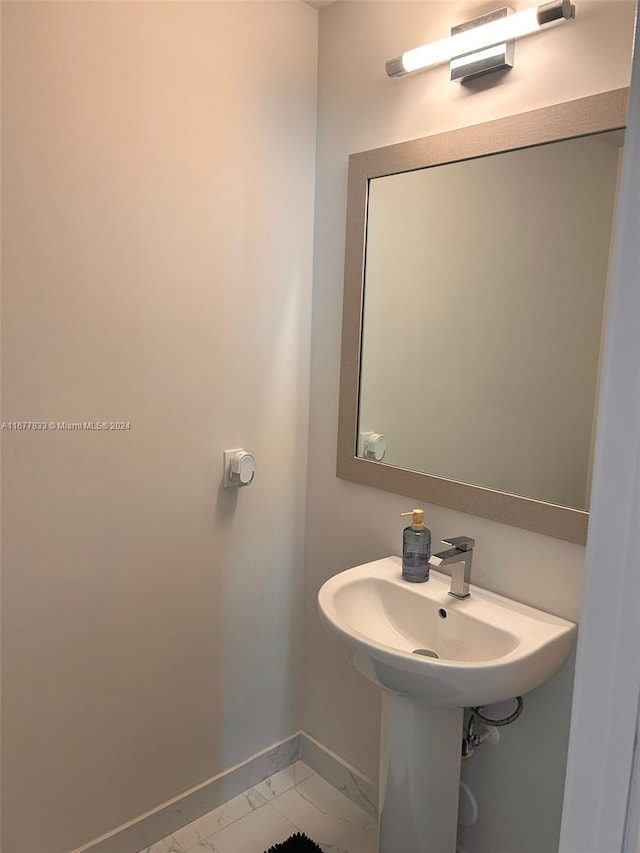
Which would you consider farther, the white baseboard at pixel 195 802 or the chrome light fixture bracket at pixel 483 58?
the white baseboard at pixel 195 802

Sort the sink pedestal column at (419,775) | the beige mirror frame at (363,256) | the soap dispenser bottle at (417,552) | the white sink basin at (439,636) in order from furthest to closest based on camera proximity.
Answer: the soap dispenser bottle at (417,552) → the sink pedestal column at (419,775) → the beige mirror frame at (363,256) → the white sink basin at (439,636)

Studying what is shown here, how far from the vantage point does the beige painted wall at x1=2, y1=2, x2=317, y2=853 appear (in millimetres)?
1441

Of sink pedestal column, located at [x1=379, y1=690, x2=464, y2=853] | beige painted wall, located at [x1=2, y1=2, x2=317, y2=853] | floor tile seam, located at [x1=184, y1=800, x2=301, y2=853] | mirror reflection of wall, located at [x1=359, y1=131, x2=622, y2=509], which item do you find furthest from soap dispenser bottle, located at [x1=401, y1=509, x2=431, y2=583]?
floor tile seam, located at [x1=184, y1=800, x2=301, y2=853]

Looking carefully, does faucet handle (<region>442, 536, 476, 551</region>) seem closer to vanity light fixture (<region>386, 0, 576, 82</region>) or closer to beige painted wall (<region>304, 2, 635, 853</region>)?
beige painted wall (<region>304, 2, 635, 853</region>)

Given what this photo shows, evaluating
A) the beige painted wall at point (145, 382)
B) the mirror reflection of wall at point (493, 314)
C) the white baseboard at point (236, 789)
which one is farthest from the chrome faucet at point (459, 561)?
the white baseboard at point (236, 789)

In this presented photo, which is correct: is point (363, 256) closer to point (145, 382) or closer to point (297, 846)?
point (145, 382)

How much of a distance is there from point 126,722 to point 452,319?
53.4 inches

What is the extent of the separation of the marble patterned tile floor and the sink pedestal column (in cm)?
33

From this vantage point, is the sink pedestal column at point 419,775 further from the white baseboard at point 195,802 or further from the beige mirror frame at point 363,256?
the white baseboard at point 195,802

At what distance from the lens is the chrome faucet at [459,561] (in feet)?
5.07

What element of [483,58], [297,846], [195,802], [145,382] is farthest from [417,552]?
[483,58]

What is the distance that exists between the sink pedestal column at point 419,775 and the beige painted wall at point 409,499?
142 millimetres

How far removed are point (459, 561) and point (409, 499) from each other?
257 mm

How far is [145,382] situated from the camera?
1.64 meters
